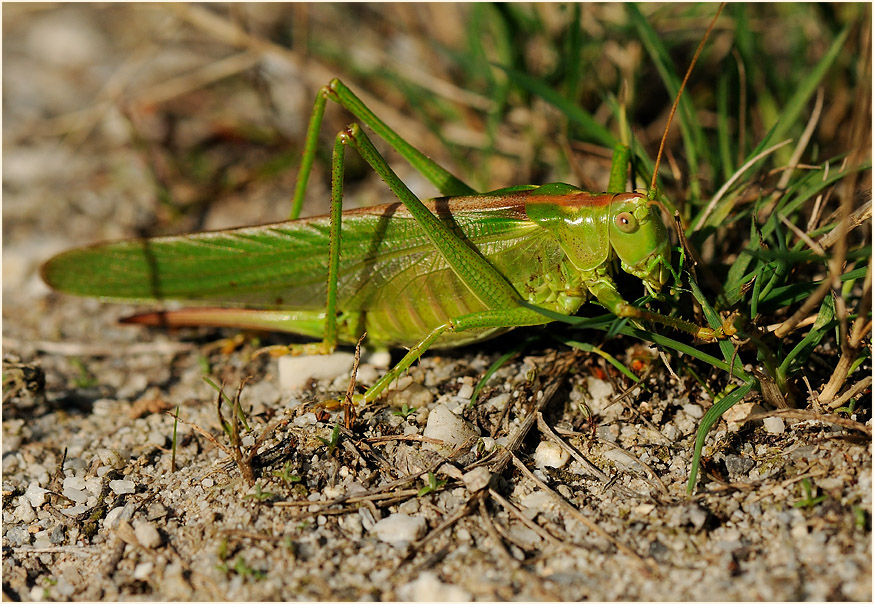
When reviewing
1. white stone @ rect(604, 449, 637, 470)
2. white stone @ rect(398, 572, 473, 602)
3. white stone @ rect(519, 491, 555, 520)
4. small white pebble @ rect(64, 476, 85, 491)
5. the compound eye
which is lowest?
white stone @ rect(398, 572, 473, 602)

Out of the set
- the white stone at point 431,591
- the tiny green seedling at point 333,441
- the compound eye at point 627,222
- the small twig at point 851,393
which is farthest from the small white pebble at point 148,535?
the small twig at point 851,393

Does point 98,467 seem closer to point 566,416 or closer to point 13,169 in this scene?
point 566,416

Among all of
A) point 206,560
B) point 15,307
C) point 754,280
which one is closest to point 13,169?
point 15,307

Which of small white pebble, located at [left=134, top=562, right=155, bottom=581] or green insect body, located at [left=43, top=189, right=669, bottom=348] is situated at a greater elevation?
green insect body, located at [left=43, top=189, right=669, bottom=348]

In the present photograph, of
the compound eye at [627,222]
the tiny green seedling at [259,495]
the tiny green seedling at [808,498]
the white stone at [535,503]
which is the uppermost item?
the compound eye at [627,222]

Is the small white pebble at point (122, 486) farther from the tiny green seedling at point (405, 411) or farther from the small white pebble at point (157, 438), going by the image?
the tiny green seedling at point (405, 411)

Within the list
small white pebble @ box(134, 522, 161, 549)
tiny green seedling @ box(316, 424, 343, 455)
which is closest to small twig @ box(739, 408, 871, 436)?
tiny green seedling @ box(316, 424, 343, 455)

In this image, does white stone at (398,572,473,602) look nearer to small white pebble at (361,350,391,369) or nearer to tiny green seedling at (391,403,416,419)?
tiny green seedling at (391,403,416,419)
